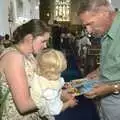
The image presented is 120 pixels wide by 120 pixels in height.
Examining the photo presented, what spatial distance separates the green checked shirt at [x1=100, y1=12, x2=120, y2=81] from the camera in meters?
2.76

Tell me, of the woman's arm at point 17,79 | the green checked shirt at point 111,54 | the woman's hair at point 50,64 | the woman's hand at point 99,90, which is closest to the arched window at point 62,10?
the green checked shirt at point 111,54

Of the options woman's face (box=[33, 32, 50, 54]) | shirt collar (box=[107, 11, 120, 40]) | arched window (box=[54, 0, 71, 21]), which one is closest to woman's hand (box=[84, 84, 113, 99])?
shirt collar (box=[107, 11, 120, 40])

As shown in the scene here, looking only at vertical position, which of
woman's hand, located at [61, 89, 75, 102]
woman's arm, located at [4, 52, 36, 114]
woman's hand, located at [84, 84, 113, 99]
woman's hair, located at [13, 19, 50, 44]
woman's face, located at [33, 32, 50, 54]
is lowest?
woman's hand, located at [61, 89, 75, 102]

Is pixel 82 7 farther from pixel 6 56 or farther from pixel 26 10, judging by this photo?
pixel 26 10

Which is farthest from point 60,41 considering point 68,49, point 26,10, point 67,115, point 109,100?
point 109,100

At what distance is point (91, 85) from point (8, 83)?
2.07 feet

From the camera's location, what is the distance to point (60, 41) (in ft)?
47.8

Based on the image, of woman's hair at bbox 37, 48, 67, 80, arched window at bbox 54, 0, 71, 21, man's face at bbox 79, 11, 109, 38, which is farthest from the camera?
arched window at bbox 54, 0, 71, 21

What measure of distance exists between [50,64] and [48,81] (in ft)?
0.46

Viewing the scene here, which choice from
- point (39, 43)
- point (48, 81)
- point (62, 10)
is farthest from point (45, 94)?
point (62, 10)

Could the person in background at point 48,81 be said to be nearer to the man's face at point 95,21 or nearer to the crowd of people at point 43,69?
the crowd of people at point 43,69

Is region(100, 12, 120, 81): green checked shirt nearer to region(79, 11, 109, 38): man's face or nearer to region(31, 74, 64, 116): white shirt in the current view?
region(79, 11, 109, 38): man's face

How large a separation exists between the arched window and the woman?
15.4m

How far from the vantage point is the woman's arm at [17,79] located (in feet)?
8.01
